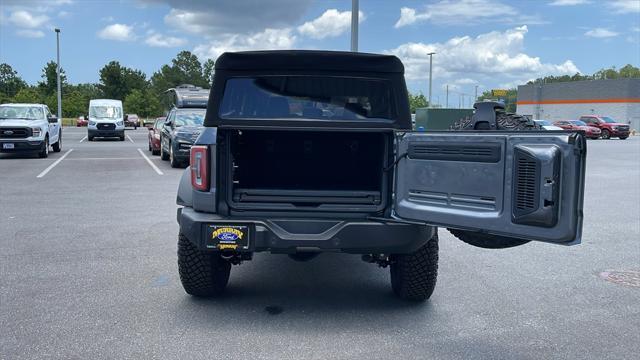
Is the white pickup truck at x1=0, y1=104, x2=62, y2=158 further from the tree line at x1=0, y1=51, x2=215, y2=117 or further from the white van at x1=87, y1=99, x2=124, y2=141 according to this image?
the tree line at x1=0, y1=51, x2=215, y2=117

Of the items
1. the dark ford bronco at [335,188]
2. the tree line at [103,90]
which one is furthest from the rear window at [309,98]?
the tree line at [103,90]

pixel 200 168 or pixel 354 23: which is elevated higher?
pixel 354 23

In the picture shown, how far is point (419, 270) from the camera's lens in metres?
4.76

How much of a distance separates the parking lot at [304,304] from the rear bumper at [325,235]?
0.58 metres

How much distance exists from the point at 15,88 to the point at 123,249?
4643 inches

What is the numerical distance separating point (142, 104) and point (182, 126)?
86395 mm

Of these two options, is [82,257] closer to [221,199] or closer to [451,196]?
[221,199]

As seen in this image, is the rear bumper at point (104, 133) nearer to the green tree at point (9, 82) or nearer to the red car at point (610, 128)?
the red car at point (610, 128)

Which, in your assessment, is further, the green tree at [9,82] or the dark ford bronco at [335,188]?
the green tree at [9,82]

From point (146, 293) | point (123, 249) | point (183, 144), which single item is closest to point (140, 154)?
point (183, 144)

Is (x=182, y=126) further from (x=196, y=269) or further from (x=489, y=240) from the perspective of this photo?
(x=489, y=240)

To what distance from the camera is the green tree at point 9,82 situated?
360 ft

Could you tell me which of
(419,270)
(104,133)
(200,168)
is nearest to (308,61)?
(200,168)

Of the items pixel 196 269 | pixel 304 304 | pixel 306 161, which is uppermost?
pixel 306 161
